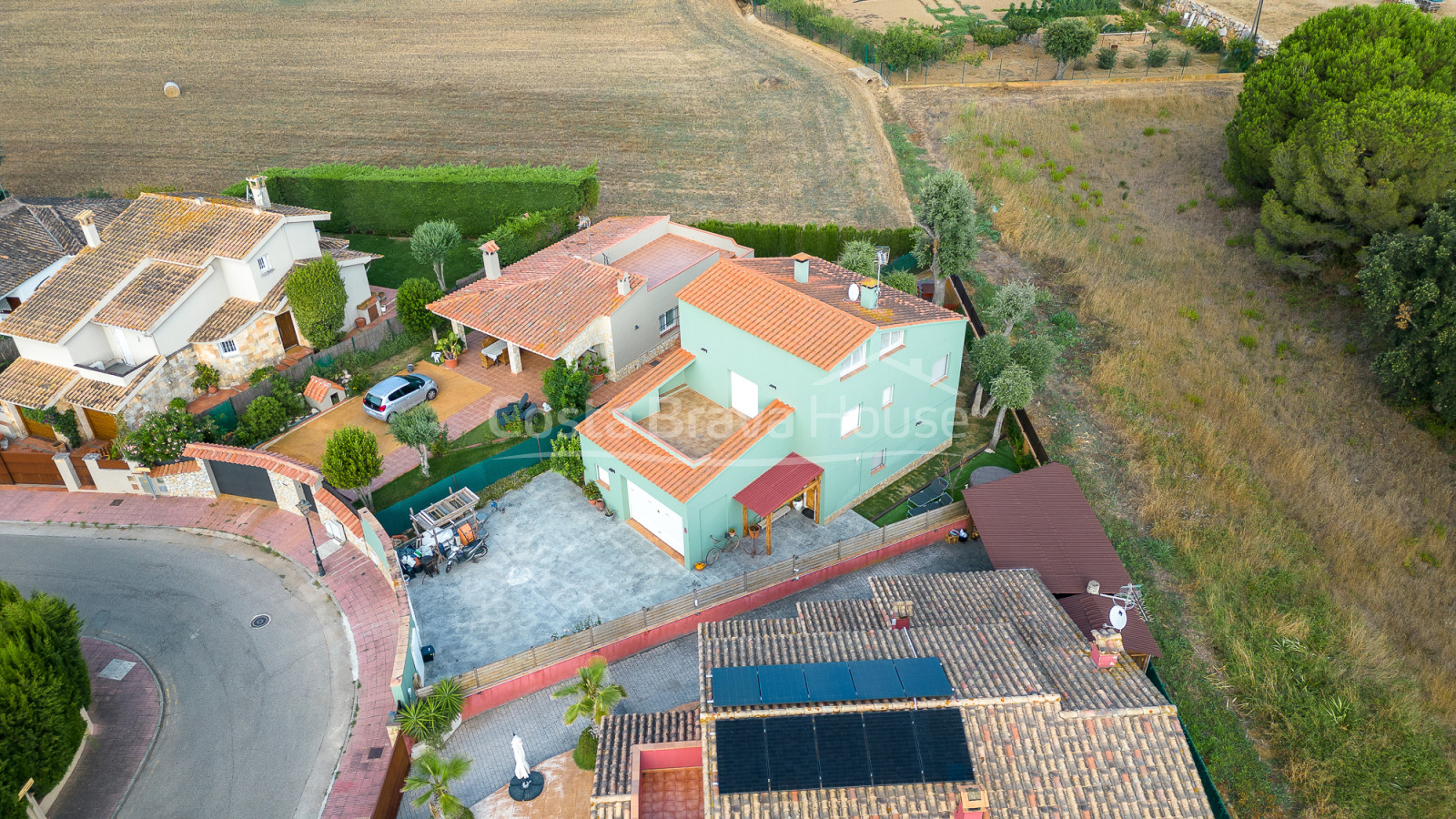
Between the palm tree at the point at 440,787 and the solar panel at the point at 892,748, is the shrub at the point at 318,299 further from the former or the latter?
the solar panel at the point at 892,748

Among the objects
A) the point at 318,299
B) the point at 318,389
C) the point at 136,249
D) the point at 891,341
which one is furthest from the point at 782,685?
the point at 136,249

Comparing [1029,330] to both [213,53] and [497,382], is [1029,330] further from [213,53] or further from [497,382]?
[213,53]

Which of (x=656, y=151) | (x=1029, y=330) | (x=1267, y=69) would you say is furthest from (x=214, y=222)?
(x=1267, y=69)

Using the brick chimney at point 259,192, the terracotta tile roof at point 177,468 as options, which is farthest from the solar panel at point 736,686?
the brick chimney at point 259,192

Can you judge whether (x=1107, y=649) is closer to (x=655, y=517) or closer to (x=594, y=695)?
(x=594, y=695)

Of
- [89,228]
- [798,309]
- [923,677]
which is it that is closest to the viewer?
[923,677]

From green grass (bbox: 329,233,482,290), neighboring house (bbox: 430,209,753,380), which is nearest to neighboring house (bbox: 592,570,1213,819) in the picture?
neighboring house (bbox: 430,209,753,380)
